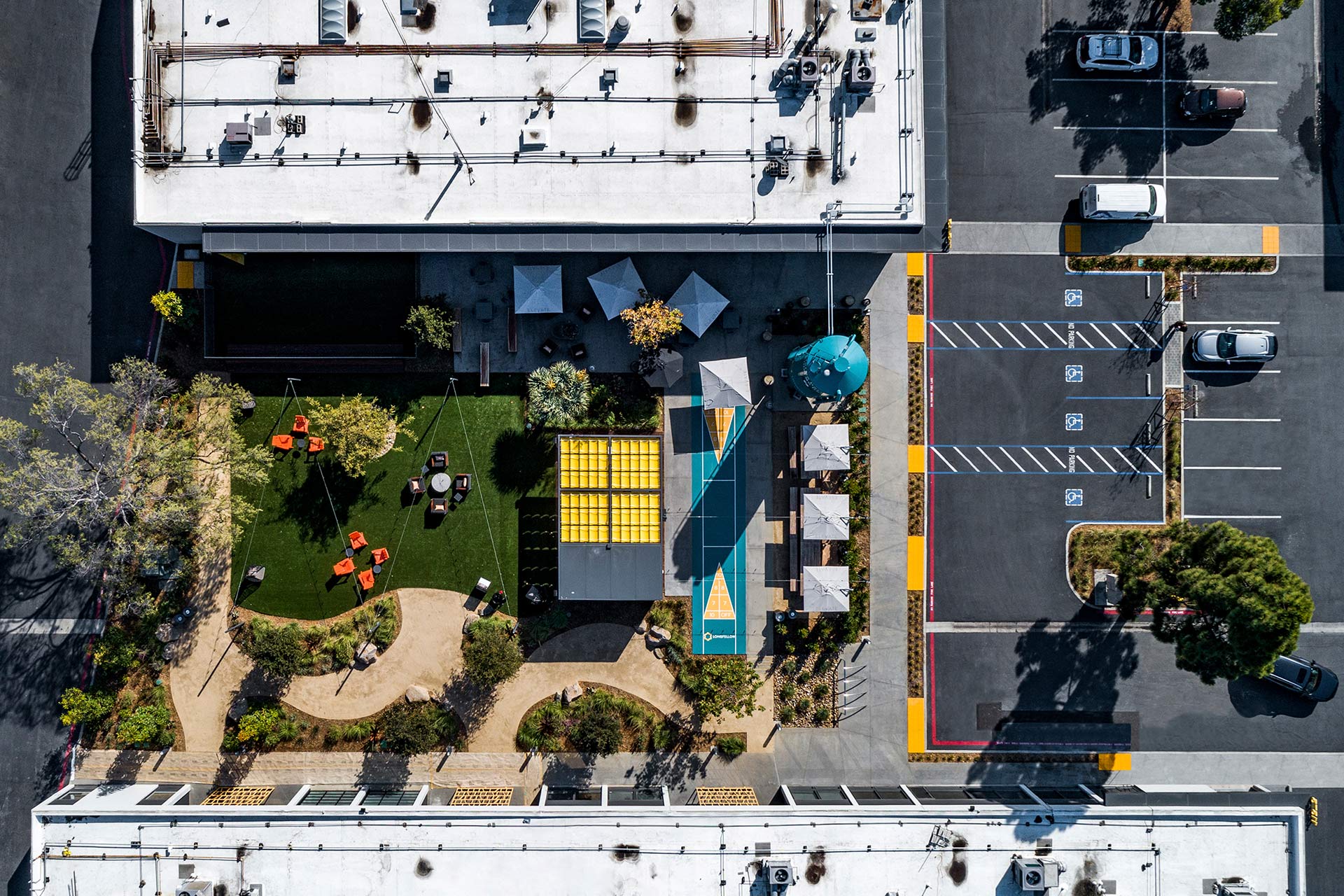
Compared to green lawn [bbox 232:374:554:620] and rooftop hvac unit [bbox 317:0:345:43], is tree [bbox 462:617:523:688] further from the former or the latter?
rooftop hvac unit [bbox 317:0:345:43]

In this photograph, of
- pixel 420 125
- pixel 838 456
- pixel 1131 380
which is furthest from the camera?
pixel 1131 380

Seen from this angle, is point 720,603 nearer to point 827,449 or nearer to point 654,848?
point 827,449

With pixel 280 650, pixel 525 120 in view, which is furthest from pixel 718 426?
pixel 280 650

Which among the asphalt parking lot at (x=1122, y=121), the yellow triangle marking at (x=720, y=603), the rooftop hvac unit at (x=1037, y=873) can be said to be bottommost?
the rooftop hvac unit at (x=1037, y=873)

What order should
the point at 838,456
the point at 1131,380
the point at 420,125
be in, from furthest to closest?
the point at 1131,380, the point at 838,456, the point at 420,125

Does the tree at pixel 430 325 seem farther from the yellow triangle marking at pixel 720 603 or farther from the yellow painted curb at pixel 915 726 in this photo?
the yellow painted curb at pixel 915 726

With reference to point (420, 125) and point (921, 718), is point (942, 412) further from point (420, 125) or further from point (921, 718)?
point (420, 125)

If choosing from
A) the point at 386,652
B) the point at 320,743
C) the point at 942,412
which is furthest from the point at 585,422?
the point at 320,743

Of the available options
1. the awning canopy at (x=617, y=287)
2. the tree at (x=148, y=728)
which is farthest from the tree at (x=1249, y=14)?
the tree at (x=148, y=728)
